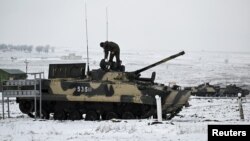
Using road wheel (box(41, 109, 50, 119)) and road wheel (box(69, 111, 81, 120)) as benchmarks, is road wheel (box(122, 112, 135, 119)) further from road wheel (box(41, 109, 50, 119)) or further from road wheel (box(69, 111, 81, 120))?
road wheel (box(41, 109, 50, 119))

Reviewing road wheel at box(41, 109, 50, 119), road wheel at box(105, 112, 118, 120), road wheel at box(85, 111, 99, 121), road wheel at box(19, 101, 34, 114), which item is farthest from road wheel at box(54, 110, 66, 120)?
road wheel at box(105, 112, 118, 120)

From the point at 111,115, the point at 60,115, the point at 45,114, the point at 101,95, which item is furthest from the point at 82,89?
the point at 45,114

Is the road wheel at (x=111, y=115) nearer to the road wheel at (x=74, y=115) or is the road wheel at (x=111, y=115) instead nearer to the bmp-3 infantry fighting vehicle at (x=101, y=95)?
the bmp-3 infantry fighting vehicle at (x=101, y=95)

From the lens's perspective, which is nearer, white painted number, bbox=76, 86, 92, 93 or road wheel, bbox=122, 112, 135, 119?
road wheel, bbox=122, 112, 135, 119

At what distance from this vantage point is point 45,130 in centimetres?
1599

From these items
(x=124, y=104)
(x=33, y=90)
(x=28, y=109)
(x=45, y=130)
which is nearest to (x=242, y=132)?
(x=45, y=130)

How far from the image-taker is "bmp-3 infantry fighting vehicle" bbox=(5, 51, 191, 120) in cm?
2125

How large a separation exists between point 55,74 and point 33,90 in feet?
6.78

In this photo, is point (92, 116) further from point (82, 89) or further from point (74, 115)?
point (82, 89)

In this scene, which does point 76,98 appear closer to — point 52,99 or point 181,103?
point 52,99

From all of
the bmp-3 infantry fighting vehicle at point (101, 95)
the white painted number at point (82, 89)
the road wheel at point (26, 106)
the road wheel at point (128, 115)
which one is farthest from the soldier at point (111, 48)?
the road wheel at point (26, 106)

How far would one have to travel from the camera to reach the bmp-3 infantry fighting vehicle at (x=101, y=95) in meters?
21.2

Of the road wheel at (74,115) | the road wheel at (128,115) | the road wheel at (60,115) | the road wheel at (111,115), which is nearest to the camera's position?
the road wheel at (128,115)

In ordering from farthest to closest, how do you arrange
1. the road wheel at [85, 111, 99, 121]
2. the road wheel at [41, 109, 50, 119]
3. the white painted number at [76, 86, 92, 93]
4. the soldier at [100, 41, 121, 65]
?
the soldier at [100, 41, 121, 65]
the road wheel at [41, 109, 50, 119]
the white painted number at [76, 86, 92, 93]
the road wheel at [85, 111, 99, 121]
